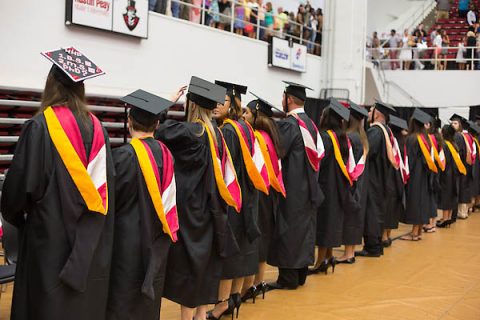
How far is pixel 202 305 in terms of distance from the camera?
4238 millimetres

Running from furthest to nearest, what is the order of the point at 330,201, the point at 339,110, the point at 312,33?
the point at 312,33
the point at 330,201
the point at 339,110

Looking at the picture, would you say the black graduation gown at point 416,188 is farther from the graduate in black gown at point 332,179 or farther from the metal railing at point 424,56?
the metal railing at point 424,56

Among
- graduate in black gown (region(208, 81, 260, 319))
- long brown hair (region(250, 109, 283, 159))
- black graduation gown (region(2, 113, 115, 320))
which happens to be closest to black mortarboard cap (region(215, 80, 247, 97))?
graduate in black gown (region(208, 81, 260, 319))

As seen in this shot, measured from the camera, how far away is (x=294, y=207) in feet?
18.4

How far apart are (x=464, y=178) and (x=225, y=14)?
6095 millimetres

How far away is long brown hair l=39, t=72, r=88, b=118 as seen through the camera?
3062 mm

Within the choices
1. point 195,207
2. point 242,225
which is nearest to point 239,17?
point 242,225

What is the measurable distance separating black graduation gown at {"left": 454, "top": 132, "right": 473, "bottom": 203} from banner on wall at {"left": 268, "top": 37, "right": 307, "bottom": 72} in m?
5.33

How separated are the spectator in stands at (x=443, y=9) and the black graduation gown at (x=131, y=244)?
23.7 meters

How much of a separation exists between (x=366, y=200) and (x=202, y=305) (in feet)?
11.5

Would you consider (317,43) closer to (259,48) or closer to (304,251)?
(259,48)

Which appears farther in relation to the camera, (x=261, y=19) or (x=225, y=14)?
(x=261, y=19)

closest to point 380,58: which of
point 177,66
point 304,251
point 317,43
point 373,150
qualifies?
point 317,43

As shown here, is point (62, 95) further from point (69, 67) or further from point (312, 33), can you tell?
point (312, 33)
